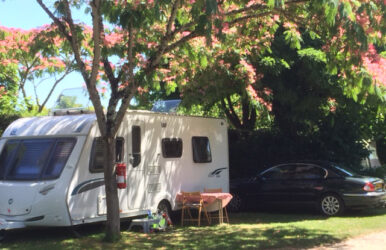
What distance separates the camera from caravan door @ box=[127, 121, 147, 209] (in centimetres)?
1035

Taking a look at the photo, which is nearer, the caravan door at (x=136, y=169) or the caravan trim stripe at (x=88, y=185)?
the caravan trim stripe at (x=88, y=185)

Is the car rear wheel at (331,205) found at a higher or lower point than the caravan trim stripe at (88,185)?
lower

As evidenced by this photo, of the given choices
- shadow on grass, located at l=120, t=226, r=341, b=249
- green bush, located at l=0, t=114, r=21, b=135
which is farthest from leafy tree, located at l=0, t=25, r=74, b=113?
shadow on grass, located at l=120, t=226, r=341, b=249

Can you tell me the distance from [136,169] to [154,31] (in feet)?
10.1

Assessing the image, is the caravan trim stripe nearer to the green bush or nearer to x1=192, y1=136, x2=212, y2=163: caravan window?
x1=192, y1=136, x2=212, y2=163: caravan window

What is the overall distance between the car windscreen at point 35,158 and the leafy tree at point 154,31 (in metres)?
1.01

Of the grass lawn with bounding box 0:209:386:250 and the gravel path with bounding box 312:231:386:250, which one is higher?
the grass lawn with bounding box 0:209:386:250

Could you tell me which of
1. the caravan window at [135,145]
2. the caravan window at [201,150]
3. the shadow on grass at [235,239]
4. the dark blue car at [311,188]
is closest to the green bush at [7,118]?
the caravan window at [135,145]

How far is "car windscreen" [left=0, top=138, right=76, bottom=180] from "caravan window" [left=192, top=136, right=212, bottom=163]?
3.81 m

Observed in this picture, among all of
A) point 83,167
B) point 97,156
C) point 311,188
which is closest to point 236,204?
point 311,188

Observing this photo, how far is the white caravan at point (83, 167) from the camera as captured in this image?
352 inches

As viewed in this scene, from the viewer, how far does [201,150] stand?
1257 cm

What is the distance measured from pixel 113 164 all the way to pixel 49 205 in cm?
142

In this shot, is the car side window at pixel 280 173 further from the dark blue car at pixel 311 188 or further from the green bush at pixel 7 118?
the green bush at pixel 7 118
